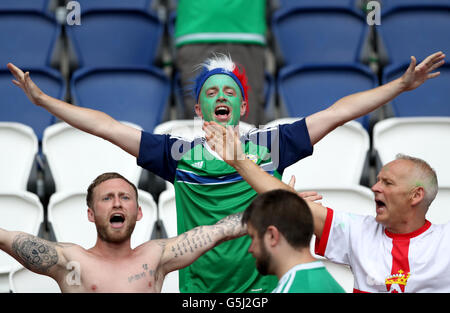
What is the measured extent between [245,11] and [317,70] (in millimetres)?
662

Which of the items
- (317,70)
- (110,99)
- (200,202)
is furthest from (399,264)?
(110,99)

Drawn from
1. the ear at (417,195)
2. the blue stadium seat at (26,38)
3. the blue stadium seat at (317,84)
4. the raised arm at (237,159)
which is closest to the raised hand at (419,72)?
the ear at (417,195)

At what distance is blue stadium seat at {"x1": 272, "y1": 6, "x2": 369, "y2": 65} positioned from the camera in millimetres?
5910

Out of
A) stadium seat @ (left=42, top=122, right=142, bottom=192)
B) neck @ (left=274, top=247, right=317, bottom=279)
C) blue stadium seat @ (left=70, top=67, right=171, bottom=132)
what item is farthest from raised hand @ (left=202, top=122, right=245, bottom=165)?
blue stadium seat @ (left=70, top=67, right=171, bottom=132)

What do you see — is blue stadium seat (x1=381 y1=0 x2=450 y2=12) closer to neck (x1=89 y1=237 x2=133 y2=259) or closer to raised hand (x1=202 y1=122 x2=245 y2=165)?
raised hand (x1=202 y1=122 x2=245 y2=165)

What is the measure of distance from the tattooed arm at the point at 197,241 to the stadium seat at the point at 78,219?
1.05 m

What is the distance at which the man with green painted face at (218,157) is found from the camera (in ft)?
11.0

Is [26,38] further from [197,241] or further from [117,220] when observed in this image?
[197,241]

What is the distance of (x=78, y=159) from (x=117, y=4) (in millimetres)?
1767

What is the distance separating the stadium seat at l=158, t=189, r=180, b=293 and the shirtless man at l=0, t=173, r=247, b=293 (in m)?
1.00

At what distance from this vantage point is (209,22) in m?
5.24

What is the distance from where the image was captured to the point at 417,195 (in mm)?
3357

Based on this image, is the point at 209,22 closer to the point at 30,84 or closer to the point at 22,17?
the point at 22,17
